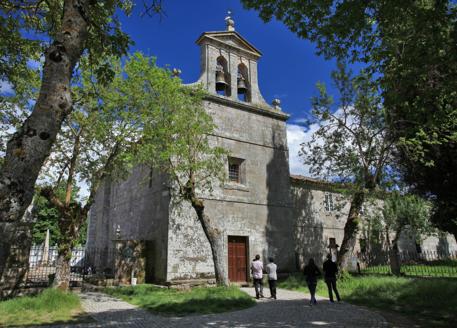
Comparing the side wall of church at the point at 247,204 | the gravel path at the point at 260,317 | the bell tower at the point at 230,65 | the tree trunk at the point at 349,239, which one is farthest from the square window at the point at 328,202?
the gravel path at the point at 260,317

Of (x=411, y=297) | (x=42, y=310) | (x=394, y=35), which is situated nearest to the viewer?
(x=394, y=35)

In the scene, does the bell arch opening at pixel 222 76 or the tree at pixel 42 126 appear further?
the bell arch opening at pixel 222 76

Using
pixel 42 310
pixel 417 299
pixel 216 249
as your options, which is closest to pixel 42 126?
pixel 42 310

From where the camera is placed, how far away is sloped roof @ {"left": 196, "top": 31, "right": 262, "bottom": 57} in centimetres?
1819

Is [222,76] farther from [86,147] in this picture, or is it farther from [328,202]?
[328,202]

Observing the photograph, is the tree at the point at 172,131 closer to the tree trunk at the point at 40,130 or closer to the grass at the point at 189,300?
the grass at the point at 189,300

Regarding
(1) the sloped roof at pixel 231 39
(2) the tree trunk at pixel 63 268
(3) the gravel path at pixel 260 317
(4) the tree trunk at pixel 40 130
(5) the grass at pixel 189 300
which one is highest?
(1) the sloped roof at pixel 231 39

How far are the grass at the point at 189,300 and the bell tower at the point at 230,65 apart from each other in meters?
10.2

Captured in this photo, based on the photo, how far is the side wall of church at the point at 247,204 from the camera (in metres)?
15.3

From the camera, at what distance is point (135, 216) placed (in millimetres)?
19203

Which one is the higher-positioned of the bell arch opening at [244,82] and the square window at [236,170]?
the bell arch opening at [244,82]

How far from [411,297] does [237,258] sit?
26.5 feet

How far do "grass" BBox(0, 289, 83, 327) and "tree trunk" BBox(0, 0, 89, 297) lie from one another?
6766mm

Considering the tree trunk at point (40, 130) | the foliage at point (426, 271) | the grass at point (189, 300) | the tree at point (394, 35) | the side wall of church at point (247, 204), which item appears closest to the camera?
the tree trunk at point (40, 130)
